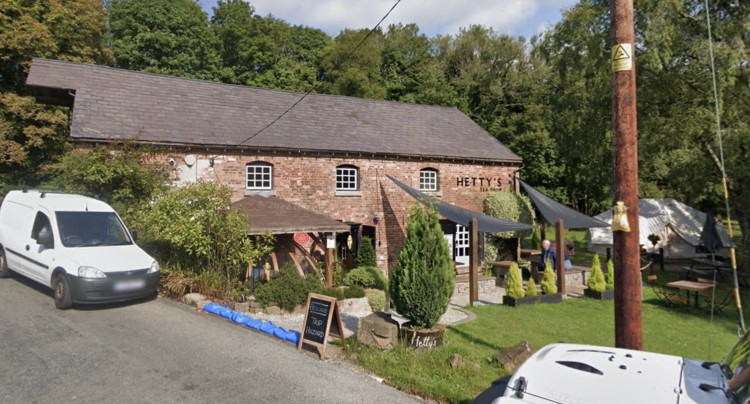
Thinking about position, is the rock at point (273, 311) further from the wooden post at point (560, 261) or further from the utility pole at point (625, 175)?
the wooden post at point (560, 261)

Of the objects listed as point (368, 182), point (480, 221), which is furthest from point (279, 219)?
point (480, 221)

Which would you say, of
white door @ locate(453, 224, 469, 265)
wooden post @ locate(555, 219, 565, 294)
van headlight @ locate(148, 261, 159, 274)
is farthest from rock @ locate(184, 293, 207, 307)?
white door @ locate(453, 224, 469, 265)

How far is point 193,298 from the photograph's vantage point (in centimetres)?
966

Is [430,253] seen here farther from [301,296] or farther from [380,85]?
[380,85]

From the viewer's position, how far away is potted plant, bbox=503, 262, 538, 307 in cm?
1132

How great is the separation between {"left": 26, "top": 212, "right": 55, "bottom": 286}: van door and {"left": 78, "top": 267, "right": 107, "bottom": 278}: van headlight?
925 mm

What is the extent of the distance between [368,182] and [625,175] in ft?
39.1

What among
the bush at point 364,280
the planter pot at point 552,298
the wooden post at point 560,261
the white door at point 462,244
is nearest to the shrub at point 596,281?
the wooden post at point 560,261

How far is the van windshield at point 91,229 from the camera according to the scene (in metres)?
9.29

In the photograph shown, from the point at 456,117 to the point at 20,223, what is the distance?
17.2 meters

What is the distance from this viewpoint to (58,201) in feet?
32.4

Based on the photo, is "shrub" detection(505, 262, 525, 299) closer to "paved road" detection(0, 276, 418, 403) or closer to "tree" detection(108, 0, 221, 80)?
"paved road" detection(0, 276, 418, 403)

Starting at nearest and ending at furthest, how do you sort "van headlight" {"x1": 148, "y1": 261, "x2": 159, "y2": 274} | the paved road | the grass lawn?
the paved road
the grass lawn
"van headlight" {"x1": 148, "y1": 261, "x2": 159, "y2": 274}

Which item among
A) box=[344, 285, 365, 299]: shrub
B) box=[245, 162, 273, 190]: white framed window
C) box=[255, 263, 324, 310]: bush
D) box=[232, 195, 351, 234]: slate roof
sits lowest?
box=[344, 285, 365, 299]: shrub
